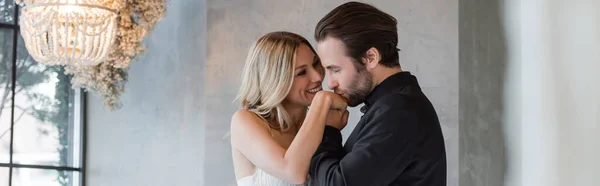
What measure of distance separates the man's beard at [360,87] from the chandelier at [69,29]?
7.21 feet

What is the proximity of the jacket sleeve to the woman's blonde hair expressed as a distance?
25.7 inches

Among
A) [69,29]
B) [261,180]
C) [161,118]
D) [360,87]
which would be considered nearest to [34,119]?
[161,118]

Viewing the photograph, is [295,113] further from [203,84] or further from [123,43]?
[203,84]

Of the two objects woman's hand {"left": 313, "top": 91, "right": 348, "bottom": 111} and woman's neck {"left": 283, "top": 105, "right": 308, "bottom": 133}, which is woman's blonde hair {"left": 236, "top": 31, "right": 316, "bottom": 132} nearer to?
woman's neck {"left": 283, "top": 105, "right": 308, "bottom": 133}

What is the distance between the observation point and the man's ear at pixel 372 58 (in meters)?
2.33

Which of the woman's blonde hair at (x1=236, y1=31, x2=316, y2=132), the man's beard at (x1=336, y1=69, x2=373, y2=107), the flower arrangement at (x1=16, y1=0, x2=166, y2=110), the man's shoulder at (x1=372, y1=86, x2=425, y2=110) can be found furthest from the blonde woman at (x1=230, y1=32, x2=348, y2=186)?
the flower arrangement at (x1=16, y1=0, x2=166, y2=110)

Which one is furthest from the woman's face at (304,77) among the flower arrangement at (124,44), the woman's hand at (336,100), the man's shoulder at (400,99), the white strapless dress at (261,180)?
the flower arrangement at (124,44)

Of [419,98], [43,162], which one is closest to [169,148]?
[43,162]

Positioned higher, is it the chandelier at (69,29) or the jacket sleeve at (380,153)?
the chandelier at (69,29)

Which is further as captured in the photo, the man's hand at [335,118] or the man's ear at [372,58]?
the man's hand at [335,118]

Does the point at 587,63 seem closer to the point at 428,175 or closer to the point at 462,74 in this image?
the point at 428,175

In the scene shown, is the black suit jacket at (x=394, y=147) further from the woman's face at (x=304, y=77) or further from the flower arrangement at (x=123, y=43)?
the flower arrangement at (x=123, y=43)

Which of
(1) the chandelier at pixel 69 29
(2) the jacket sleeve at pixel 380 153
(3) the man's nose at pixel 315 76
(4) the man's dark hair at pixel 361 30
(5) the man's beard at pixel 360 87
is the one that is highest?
(1) the chandelier at pixel 69 29

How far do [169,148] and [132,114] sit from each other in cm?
40
